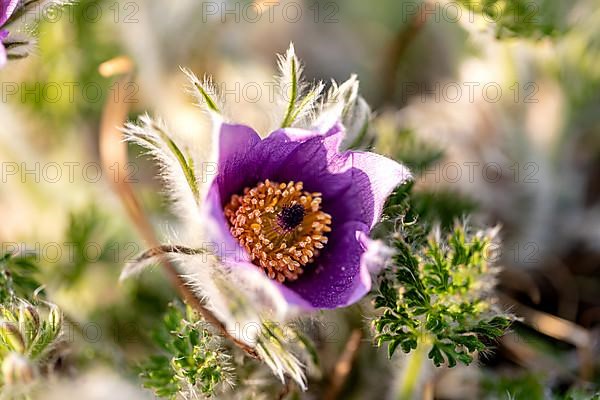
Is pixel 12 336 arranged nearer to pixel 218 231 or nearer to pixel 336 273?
pixel 218 231

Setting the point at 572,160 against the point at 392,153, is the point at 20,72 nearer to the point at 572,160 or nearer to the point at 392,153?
the point at 392,153

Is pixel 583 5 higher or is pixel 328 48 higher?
pixel 583 5

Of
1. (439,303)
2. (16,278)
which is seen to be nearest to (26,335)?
(16,278)

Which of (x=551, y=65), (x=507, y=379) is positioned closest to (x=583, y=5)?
(x=551, y=65)

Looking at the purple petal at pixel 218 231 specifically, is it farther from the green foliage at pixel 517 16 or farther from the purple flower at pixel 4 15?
the green foliage at pixel 517 16

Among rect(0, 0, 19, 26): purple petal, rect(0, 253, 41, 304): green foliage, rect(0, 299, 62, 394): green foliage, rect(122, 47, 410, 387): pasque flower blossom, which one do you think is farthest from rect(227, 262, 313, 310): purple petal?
rect(0, 0, 19, 26): purple petal

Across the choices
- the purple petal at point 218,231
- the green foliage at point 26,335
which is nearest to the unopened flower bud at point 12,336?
the green foliage at point 26,335
